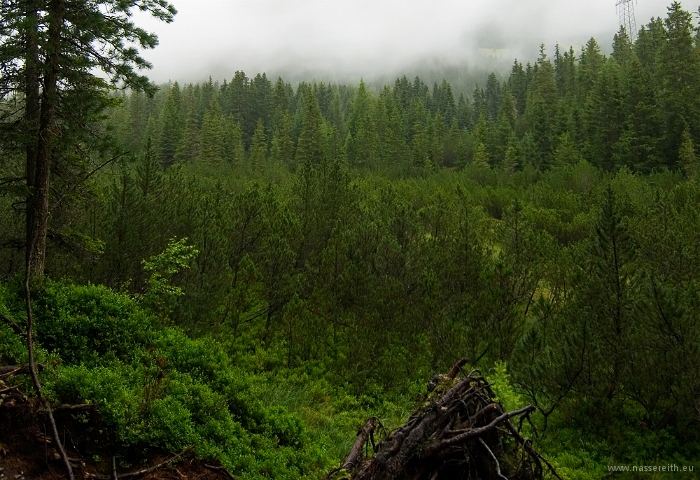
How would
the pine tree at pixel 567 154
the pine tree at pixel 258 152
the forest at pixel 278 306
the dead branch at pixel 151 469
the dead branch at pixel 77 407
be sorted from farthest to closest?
the pine tree at pixel 258 152
the pine tree at pixel 567 154
the forest at pixel 278 306
the dead branch at pixel 77 407
the dead branch at pixel 151 469

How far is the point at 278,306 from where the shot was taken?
46.2 ft

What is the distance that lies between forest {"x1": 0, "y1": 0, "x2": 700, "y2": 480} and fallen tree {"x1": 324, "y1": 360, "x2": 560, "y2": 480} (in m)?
0.44

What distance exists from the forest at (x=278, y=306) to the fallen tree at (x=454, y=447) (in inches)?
17.4

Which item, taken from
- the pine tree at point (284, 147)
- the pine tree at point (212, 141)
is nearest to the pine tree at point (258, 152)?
the pine tree at point (284, 147)

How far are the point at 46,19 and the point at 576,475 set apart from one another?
11861mm

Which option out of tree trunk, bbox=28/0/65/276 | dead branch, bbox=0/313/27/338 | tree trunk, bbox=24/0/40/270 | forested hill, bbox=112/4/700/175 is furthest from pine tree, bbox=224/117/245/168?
dead branch, bbox=0/313/27/338

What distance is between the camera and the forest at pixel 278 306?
663 centimetres

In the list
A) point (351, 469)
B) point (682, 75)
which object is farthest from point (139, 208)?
point (682, 75)

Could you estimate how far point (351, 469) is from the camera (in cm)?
282

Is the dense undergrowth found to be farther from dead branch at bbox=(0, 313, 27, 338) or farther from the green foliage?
the green foliage

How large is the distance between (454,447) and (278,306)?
39.4ft

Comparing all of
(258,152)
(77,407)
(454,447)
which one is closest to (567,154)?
(258,152)

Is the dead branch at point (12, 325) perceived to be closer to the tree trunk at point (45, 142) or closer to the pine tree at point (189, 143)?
the tree trunk at point (45, 142)

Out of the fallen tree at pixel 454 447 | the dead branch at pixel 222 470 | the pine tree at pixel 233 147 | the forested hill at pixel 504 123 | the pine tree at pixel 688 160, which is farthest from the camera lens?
the pine tree at pixel 233 147
